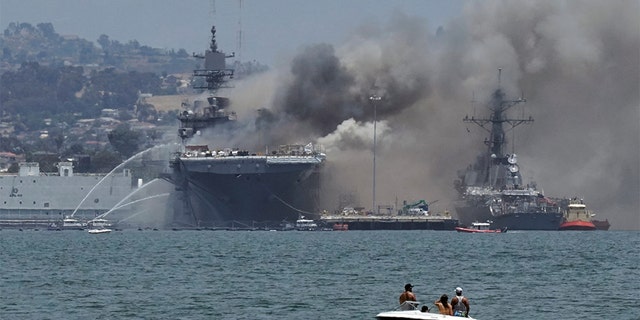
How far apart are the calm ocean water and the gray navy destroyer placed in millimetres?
26966

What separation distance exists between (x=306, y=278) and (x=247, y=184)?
87.7 metres

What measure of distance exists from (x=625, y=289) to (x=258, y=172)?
94390 mm

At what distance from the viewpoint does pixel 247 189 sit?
188 metres

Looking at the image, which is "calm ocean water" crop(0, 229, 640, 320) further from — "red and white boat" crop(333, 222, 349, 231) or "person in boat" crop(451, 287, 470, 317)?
"red and white boat" crop(333, 222, 349, 231)

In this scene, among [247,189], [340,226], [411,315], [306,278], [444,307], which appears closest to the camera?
[411,315]

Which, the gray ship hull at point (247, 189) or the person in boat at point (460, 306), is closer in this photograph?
the person in boat at point (460, 306)

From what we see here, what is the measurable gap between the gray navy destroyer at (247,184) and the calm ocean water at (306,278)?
27.0m

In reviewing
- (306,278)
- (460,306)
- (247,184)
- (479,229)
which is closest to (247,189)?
(247,184)

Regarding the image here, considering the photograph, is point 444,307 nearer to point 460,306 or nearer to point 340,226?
point 460,306

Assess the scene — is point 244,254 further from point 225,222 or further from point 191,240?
point 225,222

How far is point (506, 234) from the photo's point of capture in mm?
187250

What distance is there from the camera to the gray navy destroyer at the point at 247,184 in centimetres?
18550

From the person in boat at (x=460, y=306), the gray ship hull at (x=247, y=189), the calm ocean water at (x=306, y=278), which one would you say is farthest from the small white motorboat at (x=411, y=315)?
the gray ship hull at (x=247, y=189)

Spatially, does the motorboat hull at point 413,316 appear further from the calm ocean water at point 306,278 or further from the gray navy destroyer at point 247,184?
the gray navy destroyer at point 247,184
